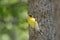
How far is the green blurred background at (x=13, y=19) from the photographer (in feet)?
14.5

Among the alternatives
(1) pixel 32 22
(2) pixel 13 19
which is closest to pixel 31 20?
(1) pixel 32 22

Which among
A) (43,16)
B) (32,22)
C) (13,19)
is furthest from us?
(13,19)

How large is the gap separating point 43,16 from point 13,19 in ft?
6.81

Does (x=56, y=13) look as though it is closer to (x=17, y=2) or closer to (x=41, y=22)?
(x=17, y=2)

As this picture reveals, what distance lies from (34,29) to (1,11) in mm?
1684

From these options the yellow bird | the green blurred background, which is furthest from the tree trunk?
the green blurred background

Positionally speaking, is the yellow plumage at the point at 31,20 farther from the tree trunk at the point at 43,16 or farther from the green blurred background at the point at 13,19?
the green blurred background at the point at 13,19

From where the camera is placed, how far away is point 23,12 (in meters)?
4.47

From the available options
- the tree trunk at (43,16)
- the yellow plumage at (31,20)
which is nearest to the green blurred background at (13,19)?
the tree trunk at (43,16)

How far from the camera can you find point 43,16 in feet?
8.96

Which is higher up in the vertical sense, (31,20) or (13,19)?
(31,20)

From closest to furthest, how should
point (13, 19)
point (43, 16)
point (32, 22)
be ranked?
point (32, 22)
point (43, 16)
point (13, 19)

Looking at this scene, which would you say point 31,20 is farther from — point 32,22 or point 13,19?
point 13,19

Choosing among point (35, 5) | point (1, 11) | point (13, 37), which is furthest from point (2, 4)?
point (35, 5)
